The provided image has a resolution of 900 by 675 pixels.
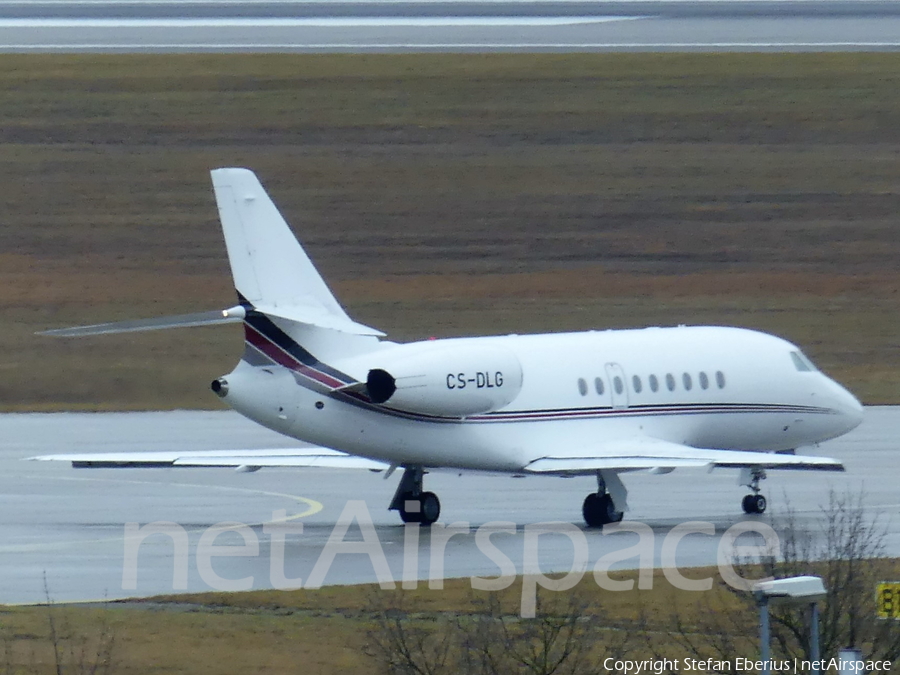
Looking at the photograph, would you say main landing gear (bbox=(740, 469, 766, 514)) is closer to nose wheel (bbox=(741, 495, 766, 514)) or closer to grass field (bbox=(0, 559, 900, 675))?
nose wheel (bbox=(741, 495, 766, 514))

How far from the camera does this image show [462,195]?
60.1 m

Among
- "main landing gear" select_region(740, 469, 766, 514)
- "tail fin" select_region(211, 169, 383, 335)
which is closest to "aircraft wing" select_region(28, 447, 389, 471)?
"tail fin" select_region(211, 169, 383, 335)

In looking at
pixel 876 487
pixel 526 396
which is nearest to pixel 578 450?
pixel 526 396

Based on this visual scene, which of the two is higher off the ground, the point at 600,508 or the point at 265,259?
the point at 265,259

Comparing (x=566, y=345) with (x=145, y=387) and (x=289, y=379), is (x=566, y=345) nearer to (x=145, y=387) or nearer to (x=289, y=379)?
(x=289, y=379)

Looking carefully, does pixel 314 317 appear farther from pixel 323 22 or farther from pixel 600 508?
pixel 323 22

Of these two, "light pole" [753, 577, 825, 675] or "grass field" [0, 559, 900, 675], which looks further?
"grass field" [0, 559, 900, 675]

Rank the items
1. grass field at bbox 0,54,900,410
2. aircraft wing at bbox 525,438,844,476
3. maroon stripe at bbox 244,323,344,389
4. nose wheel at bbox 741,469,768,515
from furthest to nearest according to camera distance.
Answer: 1. grass field at bbox 0,54,900,410
2. nose wheel at bbox 741,469,768,515
3. maroon stripe at bbox 244,323,344,389
4. aircraft wing at bbox 525,438,844,476

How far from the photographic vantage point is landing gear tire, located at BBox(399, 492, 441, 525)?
1018 inches

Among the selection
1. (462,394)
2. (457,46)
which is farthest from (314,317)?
(457,46)

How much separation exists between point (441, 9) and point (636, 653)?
204 ft

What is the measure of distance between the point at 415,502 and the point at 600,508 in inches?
96.4

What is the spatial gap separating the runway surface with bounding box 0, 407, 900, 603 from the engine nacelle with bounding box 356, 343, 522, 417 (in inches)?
67.1

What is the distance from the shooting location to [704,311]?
5453cm
